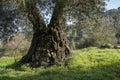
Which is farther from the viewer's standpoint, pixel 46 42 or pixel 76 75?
pixel 46 42

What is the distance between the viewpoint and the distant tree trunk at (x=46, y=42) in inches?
685

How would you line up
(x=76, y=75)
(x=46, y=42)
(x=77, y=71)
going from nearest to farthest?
(x=76, y=75) → (x=77, y=71) → (x=46, y=42)

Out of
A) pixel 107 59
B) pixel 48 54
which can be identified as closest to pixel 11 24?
pixel 48 54

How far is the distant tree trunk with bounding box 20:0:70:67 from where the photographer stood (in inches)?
685

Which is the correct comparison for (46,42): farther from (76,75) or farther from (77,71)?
(76,75)

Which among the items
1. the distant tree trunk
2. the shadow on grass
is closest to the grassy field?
the shadow on grass

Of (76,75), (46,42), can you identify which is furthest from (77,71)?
(46,42)

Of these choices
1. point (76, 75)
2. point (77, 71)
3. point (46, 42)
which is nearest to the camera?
point (76, 75)

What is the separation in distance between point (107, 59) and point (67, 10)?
3.98 metres

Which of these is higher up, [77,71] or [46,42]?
[46,42]

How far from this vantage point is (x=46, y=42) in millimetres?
17984

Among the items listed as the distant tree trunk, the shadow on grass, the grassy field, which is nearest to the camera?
the shadow on grass

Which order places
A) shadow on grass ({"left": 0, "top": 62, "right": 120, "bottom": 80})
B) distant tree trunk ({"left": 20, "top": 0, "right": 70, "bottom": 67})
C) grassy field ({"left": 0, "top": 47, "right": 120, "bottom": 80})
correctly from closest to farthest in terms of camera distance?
shadow on grass ({"left": 0, "top": 62, "right": 120, "bottom": 80}) < grassy field ({"left": 0, "top": 47, "right": 120, "bottom": 80}) < distant tree trunk ({"left": 20, "top": 0, "right": 70, "bottom": 67})

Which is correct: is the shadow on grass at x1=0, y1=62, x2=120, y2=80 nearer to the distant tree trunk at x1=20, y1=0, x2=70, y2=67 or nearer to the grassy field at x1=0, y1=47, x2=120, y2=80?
the grassy field at x1=0, y1=47, x2=120, y2=80
